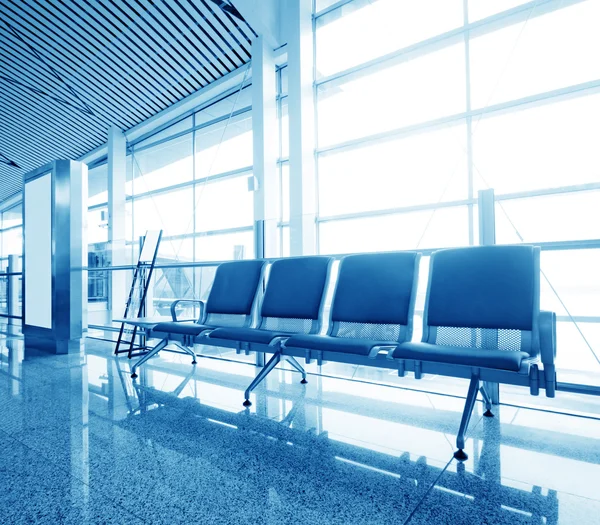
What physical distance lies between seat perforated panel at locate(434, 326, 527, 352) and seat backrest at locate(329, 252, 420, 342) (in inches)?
7.0

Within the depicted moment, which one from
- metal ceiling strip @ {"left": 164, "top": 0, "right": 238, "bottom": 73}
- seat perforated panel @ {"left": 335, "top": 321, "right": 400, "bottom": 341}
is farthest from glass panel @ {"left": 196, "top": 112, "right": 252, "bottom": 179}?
seat perforated panel @ {"left": 335, "top": 321, "right": 400, "bottom": 341}

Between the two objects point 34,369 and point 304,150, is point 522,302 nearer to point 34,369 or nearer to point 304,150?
point 34,369

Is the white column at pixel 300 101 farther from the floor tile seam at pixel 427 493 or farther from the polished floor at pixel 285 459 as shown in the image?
the floor tile seam at pixel 427 493

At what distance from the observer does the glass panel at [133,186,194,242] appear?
9172 mm

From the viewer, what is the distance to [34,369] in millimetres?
3359

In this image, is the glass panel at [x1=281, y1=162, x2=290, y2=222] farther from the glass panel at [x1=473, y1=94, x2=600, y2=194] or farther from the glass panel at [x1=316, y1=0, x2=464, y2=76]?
the glass panel at [x1=473, y1=94, x2=600, y2=194]

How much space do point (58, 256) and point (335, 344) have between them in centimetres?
344

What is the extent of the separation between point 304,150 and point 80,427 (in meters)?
5.51

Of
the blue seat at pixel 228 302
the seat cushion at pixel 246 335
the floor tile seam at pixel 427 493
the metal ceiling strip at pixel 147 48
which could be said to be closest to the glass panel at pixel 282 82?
the metal ceiling strip at pixel 147 48

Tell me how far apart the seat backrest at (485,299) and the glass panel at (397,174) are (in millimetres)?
4160

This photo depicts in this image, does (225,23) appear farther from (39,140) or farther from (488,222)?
(39,140)

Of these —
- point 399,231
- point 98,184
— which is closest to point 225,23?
point 399,231

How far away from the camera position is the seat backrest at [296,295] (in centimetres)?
257

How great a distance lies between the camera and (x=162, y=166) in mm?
9922
